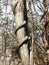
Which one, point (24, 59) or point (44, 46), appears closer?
point (24, 59)

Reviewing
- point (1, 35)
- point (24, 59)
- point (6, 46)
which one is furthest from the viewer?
point (1, 35)

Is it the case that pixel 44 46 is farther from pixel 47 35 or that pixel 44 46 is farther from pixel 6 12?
pixel 6 12

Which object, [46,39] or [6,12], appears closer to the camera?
[46,39]

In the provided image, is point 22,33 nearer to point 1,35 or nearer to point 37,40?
point 37,40

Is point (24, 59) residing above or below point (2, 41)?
above

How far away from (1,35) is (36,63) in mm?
1214

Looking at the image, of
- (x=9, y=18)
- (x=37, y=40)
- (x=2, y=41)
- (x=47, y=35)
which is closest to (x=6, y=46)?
(x=2, y=41)

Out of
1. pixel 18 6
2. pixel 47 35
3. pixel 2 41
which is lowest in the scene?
pixel 2 41

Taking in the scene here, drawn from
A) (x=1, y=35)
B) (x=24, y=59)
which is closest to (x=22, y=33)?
(x=24, y=59)

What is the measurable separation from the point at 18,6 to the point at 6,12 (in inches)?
45.8

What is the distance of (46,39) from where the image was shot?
242 centimetres

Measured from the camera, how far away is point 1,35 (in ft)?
11.3

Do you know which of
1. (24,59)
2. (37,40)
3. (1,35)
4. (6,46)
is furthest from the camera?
(1,35)

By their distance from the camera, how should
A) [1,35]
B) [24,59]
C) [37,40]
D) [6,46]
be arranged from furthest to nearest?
1. [1,35]
2. [6,46]
3. [37,40]
4. [24,59]
